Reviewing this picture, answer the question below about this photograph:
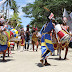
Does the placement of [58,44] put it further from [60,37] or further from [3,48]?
[3,48]

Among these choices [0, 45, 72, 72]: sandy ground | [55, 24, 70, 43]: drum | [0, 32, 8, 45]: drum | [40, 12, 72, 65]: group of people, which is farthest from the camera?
[55, 24, 70, 43]: drum

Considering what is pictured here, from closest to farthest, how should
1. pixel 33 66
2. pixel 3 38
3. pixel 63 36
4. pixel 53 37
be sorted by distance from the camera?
pixel 33 66 < pixel 3 38 < pixel 63 36 < pixel 53 37

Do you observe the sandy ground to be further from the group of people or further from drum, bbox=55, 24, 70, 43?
drum, bbox=55, 24, 70, 43

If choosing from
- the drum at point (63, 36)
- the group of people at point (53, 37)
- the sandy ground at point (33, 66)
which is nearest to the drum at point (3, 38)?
the sandy ground at point (33, 66)

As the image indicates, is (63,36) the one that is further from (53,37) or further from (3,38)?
(3,38)

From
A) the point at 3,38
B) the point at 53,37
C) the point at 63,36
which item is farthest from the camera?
the point at 53,37

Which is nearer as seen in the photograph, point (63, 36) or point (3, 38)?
point (3, 38)

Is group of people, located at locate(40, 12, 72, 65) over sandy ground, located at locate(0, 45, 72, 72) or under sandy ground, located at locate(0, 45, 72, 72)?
over

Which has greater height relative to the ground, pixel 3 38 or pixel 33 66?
pixel 3 38

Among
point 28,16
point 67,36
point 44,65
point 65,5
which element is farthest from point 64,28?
point 28,16

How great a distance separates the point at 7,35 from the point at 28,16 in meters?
21.9

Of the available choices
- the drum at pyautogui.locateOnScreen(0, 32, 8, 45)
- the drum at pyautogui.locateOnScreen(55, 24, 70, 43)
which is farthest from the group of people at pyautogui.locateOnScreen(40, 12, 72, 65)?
the drum at pyautogui.locateOnScreen(0, 32, 8, 45)

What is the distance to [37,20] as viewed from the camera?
2589cm

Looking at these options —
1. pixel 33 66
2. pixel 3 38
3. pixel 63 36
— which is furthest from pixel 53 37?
pixel 3 38
